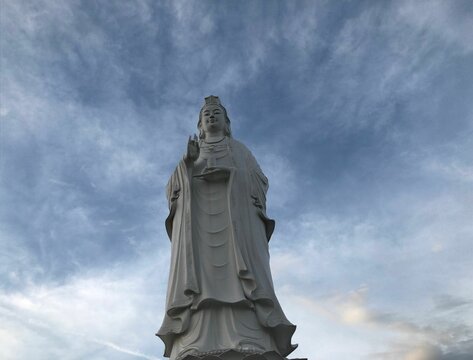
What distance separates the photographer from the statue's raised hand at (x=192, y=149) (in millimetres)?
12383

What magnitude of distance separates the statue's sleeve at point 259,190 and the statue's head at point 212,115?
4.07 feet

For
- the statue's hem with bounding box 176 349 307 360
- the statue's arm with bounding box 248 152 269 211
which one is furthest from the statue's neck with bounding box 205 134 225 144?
the statue's hem with bounding box 176 349 307 360

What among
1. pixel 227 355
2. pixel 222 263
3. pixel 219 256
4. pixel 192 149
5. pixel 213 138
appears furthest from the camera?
pixel 213 138

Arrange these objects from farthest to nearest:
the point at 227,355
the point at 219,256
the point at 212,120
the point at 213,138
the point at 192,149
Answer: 1. the point at 212,120
2. the point at 213,138
3. the point at 192,149
4. the point at 219,256
5. the point at 227,355

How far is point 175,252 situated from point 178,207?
1153 millimetres

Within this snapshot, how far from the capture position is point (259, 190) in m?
12.9

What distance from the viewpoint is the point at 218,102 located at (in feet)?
47.1

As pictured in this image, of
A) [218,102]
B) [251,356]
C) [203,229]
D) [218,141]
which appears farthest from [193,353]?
[218,102]

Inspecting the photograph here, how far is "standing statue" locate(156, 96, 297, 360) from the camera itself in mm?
10219

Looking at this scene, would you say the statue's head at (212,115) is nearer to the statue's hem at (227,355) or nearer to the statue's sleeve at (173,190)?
the statue's sleeve at (173,190)

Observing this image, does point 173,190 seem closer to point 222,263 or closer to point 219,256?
point 219,256

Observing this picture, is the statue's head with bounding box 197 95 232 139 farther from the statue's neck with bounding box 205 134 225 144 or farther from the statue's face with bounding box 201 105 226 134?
the statue's neck with bounding box 205 134 225 144

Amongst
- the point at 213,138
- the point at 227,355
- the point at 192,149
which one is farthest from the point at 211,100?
the point at 227,355

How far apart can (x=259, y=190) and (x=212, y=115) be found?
7.92ft
